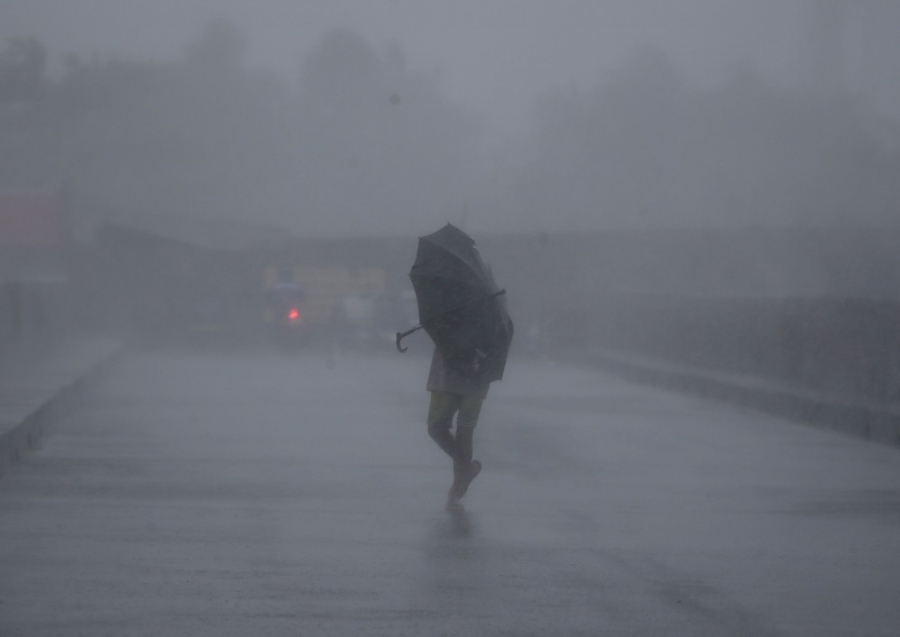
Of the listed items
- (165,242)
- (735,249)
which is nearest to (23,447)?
(735,249)

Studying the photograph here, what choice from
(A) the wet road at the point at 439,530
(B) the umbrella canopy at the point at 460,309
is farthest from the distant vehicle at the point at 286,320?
(B) the umbrella canopy at the point at 460,309

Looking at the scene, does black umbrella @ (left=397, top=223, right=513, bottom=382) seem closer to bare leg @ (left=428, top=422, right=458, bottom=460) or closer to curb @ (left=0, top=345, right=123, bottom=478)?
bare leg @ (left=428, top=422, right=458, bottom=460)

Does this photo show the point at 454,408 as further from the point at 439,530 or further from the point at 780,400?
the point at 780,400

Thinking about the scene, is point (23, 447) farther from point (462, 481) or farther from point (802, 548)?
point (802, 548)

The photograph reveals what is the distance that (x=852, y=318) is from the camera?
16000mm

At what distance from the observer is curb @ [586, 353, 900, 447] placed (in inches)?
546

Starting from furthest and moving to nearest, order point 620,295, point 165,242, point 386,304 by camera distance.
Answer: point 165,242 → point 386,304 → point 620,295

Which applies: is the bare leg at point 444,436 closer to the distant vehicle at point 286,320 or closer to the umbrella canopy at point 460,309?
the umbrella canopy at point 460,309

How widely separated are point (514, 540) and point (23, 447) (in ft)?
19.3

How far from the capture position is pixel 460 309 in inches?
328

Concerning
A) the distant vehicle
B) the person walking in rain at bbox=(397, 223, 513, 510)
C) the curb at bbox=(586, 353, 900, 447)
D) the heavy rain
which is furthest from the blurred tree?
the person walking in rain at bbox=(397, 223, 513, 510)

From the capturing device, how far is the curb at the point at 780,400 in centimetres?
1388

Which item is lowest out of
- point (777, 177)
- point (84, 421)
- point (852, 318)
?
point (84, 421)

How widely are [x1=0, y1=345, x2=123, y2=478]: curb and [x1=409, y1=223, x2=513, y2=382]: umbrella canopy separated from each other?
4.04m
